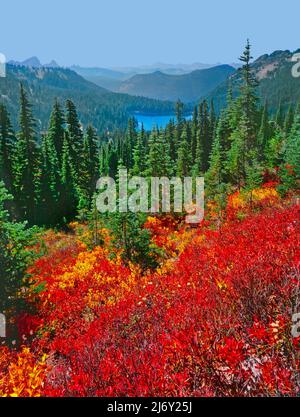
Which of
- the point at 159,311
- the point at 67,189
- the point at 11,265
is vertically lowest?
the point at 67,189

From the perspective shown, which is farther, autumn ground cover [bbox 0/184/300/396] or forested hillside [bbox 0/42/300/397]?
forested hillside [bbox 0/42/300/397]

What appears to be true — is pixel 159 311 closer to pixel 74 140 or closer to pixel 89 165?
pixel 89 165

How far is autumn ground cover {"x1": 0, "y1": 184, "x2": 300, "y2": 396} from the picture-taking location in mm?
5434

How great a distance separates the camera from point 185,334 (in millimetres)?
6262

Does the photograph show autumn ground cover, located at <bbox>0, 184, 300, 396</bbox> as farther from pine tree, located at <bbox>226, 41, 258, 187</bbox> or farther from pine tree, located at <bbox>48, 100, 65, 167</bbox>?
pine tree, located at <bbox>48, 100, 65, 167</bbox>

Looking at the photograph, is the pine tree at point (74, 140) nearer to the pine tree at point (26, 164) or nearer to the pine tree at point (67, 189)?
the pine tree at point (67, 189)

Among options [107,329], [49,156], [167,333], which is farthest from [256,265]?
[49,156]

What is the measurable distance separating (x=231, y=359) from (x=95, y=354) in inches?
117

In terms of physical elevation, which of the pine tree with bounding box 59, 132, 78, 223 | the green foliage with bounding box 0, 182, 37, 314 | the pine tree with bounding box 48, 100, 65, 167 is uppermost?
the pine tree with bounding box 48, 100, 65, 167

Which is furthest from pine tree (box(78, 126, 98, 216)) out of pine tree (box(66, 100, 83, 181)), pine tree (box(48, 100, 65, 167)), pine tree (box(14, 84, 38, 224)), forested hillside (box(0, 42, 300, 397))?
forested hillside (box(0, 42, 300, 397))

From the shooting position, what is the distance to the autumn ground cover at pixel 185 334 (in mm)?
5434

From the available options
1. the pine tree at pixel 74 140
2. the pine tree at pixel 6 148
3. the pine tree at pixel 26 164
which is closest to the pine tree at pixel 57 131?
the pine tree at pixel 74 140

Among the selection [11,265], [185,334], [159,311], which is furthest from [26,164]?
[185,334]
